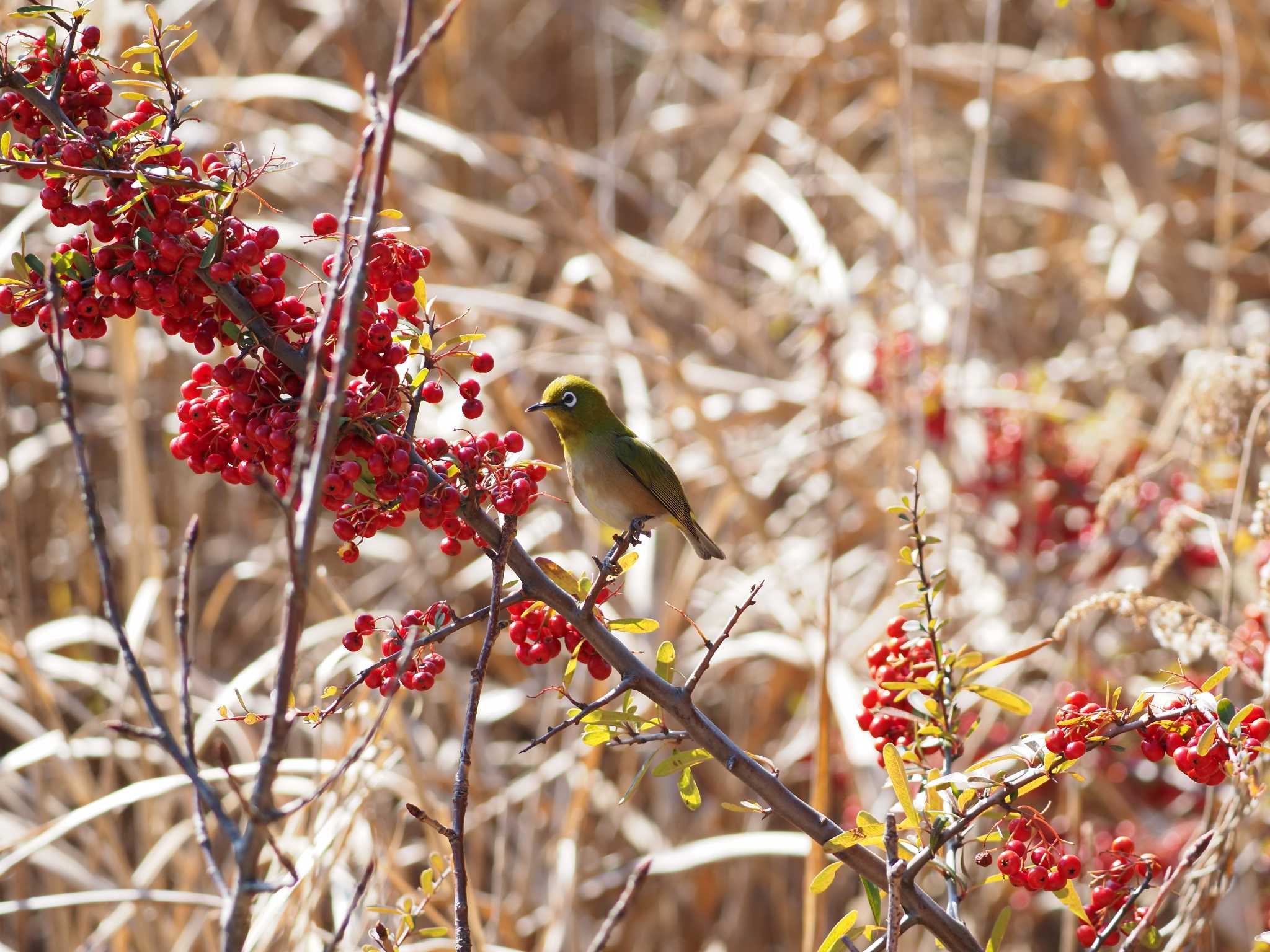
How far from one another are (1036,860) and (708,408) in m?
3.24

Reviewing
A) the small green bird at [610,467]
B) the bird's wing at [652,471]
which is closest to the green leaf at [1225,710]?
the small green bird at [610,467]

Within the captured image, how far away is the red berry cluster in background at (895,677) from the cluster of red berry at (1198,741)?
336mm

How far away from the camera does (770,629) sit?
431 centimetres

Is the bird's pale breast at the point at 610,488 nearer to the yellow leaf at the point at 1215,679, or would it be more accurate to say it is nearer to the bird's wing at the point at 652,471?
the bird's wing at the point at 652,471

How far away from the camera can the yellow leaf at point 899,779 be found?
1406mm

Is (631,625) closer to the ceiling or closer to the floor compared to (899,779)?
closer to the ceiling

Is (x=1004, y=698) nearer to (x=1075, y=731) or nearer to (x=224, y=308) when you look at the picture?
(x=1075, y=731)

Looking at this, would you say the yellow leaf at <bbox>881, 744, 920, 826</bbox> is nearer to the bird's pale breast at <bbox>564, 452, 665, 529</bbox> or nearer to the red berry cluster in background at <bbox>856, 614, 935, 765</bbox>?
the red berry cluster in background at <bbox>856, 614, 935, 765</bbox>

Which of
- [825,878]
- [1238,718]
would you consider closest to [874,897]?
[825,878]

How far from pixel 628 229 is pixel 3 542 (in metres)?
3.60

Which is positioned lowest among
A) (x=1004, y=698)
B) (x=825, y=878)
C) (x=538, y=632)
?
(x=825, y=878)

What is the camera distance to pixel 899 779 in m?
1.42

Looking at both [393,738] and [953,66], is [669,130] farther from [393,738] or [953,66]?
[393,738]

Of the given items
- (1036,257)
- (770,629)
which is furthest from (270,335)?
(1036,257)
